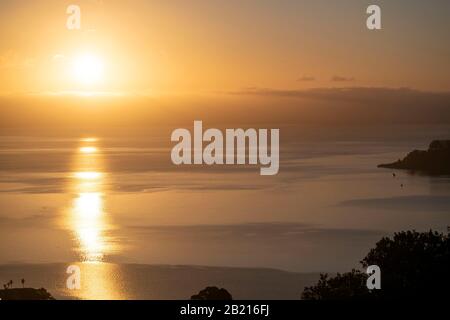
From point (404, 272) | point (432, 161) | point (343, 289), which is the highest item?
point (432, 161)

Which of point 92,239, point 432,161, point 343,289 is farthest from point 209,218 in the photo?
point 432,161

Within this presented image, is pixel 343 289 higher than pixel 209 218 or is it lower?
lower

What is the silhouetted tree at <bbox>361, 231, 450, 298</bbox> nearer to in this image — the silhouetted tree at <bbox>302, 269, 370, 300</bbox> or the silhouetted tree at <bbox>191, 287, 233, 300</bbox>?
the silhouetted tree at <bbox>302, 269, 370, 300</bbox>

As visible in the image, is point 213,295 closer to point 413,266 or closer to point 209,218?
point 413,266

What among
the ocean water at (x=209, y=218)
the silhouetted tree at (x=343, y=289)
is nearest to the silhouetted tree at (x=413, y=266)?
the silhouetted tree at (x=343, y=289)

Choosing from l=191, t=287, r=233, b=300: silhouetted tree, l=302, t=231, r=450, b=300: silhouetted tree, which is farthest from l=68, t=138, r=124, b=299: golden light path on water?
l=302, t=231, r=450, b=300: silhouetted tree
